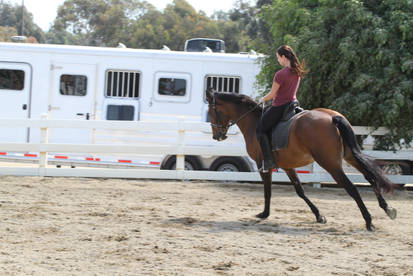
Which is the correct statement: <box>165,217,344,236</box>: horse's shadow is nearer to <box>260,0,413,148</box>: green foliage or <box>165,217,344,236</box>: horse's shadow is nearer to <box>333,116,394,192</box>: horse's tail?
<box>333,116,394,192</box>: horse's tail

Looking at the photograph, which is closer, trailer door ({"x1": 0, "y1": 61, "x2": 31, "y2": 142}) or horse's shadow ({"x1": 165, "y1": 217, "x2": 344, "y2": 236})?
horse's shadow ({"x1": 165, "y1": 217, "x2": 344, "y2": 236})

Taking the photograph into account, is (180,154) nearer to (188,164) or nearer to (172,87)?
(188,164)

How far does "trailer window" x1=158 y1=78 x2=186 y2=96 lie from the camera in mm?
12539

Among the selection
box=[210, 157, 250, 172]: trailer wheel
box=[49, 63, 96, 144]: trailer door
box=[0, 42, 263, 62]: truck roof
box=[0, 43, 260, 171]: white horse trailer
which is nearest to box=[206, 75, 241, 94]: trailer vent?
box=[0, 43, 260, 171]: white horse trailer

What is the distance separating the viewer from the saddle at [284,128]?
7.28m

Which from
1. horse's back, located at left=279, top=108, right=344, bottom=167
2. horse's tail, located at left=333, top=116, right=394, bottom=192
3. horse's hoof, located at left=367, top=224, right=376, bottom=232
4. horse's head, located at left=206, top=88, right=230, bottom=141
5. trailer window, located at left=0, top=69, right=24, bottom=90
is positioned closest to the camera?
horse's hoof, located at left=367, top=224, right=376, bottom=232

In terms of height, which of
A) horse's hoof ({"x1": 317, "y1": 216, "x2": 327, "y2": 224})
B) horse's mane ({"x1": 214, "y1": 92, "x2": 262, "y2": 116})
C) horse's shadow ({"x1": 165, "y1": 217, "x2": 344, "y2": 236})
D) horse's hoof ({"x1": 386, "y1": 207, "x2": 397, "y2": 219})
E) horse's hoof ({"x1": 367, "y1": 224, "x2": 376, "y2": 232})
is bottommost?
horse's shadow ({"x1": 165, "y1": 217, "x2": 344, "y2": 236})

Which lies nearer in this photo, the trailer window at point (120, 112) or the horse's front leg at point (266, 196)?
the horse's front leg at point (266, 196)

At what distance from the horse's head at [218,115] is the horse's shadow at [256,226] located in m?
1.60

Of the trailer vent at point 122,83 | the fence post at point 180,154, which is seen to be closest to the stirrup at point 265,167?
the fence post at point 180,154

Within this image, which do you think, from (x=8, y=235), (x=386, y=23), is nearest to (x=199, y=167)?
(x=386, y=23)

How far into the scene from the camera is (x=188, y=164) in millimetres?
12258

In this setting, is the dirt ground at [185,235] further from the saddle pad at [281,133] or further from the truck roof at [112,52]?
the truck roof at [112,52]

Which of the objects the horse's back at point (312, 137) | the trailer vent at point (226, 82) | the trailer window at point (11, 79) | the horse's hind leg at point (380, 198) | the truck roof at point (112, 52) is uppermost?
the truck roof at point (112, 52)
